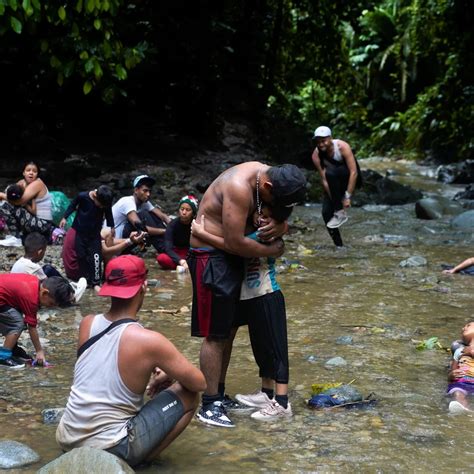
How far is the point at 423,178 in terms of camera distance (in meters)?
22.1

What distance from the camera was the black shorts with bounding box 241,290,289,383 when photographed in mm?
4332

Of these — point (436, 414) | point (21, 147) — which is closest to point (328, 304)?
point (436, 414)

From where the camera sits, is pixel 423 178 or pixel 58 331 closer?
pixel 58 331

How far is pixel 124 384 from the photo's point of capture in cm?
339

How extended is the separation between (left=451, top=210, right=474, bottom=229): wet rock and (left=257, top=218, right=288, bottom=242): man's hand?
8.78 metres

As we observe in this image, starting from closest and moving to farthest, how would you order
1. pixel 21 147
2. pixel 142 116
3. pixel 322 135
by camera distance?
pixel 322 135, pixel 21 147, pixel 142 116

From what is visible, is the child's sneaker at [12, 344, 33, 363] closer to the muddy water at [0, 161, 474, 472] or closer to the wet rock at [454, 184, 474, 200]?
the muddy water at [0, 161, 474, 472]

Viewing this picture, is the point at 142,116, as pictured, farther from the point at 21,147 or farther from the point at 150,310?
the point at 150,310

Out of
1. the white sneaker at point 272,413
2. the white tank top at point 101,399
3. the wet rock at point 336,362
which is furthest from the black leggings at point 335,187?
the white tank top at point 101,399

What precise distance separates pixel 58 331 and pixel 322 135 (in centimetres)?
435

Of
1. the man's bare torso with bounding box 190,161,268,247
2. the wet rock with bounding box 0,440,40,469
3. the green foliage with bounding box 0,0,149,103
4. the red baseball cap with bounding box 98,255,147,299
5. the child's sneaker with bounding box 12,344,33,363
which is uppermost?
the green foliage with bounding box 0,0,149,103

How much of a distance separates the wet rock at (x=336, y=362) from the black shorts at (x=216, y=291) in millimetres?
1274

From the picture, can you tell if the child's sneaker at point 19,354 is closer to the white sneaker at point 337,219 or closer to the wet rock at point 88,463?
the wet rock at point 88,463

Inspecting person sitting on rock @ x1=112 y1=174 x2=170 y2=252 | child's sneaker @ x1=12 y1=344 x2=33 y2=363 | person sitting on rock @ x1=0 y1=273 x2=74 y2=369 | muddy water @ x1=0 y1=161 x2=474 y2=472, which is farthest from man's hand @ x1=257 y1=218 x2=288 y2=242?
person sitting on rock @ x1=112 y1=174 x2=170 y2=252
